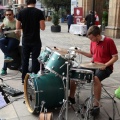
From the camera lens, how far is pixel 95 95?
3.46 m

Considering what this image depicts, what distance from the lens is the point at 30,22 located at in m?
4.52

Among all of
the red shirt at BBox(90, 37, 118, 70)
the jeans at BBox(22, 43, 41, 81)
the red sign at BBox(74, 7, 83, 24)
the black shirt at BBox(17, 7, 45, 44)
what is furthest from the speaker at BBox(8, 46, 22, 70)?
the red sign at BBox(74, 7, 83, 24)

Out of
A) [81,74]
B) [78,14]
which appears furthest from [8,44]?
[78,14]

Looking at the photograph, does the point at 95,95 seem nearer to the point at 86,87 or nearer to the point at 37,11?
the point at 86,87

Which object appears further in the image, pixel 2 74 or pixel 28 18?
pixel 2 74

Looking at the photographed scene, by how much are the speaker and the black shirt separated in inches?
55.2

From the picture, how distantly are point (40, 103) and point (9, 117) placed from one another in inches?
22.8

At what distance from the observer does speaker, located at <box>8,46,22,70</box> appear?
19.7ft

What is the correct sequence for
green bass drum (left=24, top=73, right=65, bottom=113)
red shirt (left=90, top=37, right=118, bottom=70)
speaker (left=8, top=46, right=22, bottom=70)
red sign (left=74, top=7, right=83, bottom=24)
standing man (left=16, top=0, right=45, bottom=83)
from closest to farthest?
green bass drum (left=24, top=73, right=65, bottom=113)
red shirt (left=90, top=37, right=118, bottom=70)
standing man (left=16, top=0, right=45, bottom=83)
speaker (left=8, top=46, right=22, bottom=70)
red sign (left=74, top=7, right=83, bottom=24)

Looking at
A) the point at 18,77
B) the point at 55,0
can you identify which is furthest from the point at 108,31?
the point at 55,0

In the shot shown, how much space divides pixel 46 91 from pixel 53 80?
0.21 metres

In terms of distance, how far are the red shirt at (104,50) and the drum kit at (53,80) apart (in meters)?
0.47

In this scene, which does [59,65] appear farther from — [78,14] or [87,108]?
[78,14]

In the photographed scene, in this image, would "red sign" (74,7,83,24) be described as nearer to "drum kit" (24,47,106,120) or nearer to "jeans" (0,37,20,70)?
"jeans" (0,37,20,70)
